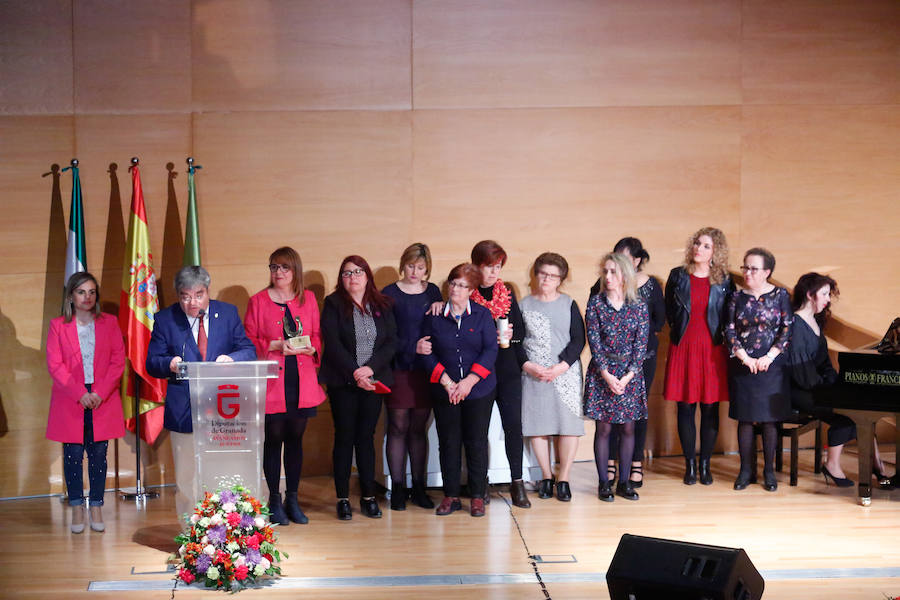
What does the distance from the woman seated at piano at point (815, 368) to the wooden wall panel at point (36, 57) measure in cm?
489

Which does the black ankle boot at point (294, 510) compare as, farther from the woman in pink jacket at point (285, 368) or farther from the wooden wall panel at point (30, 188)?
the wooden wall panel at point (30, 188)

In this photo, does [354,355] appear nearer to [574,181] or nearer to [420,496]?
[420,496]

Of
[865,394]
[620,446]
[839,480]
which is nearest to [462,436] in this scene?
[620,446]

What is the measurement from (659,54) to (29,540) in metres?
5.11

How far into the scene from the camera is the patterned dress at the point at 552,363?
5750mm

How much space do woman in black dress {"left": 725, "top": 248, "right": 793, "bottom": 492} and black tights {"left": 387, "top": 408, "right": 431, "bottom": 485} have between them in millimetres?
1949

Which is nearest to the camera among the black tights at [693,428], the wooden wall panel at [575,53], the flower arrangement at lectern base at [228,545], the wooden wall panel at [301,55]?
the flower arrangement at lectern base at [228,545]

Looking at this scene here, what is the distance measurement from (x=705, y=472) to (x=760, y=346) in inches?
35.9

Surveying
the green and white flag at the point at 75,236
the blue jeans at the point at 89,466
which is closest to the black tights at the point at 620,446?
the blue jeans at the point at 89,466

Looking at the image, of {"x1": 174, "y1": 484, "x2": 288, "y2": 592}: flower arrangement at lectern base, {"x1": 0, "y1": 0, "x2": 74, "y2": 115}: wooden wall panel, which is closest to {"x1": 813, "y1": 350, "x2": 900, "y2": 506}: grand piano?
{"x1": 174, "y1": 484, "x2": 288, "y2": 592}: flower arrangement at lectern base

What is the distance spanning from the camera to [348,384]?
5.38 meters

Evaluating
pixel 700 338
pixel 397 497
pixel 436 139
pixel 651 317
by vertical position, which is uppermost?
pixel 436 139

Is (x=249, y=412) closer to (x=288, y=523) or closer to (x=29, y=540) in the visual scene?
(x=288, y=523)

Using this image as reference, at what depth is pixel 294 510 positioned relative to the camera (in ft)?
17.7
